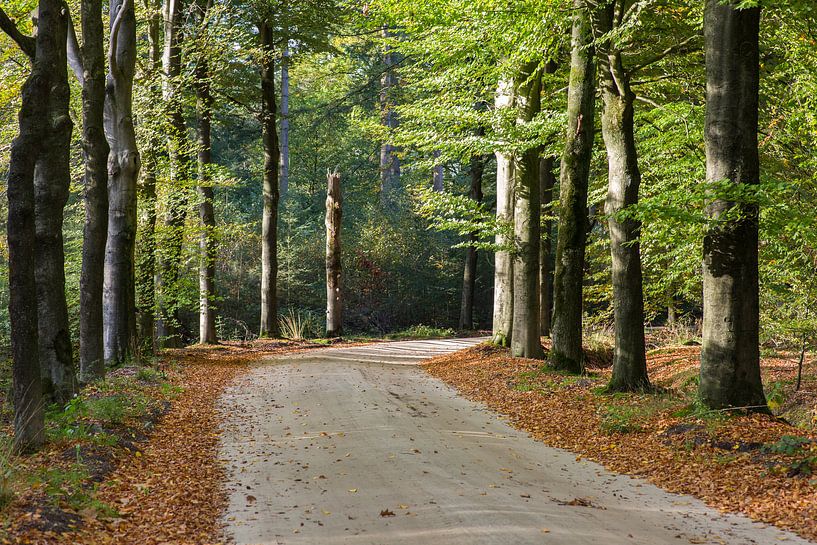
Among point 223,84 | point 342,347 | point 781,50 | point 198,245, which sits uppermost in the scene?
point 223,84

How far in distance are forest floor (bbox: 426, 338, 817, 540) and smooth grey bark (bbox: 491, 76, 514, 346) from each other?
3.37 metres

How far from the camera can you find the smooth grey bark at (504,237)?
16.8 metres

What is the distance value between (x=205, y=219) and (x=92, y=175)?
848 cm

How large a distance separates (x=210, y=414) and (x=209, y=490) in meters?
4.03

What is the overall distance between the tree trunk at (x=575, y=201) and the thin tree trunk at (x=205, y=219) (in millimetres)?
8740

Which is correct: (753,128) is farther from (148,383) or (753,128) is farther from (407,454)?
(148,383)

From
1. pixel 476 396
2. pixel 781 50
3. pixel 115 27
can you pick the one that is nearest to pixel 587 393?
pixel 476 396

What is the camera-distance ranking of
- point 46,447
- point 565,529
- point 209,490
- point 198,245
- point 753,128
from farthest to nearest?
point 198,245 → point 753,128 → point 46,447 → point 209,490 → point 565,529

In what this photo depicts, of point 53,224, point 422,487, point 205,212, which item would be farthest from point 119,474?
point 205,212

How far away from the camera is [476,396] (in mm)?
12750

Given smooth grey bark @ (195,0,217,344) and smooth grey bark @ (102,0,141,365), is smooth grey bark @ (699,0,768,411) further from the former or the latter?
smooth grey bark @ (195,0,217,344)

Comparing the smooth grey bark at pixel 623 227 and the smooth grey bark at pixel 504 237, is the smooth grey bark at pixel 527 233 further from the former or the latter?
the smooth grey bark at pixel 623 227

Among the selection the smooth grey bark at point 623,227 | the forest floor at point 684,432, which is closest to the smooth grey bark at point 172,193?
the forest floor at point 684,432

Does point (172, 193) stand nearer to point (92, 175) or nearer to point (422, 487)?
point (92, 175)
